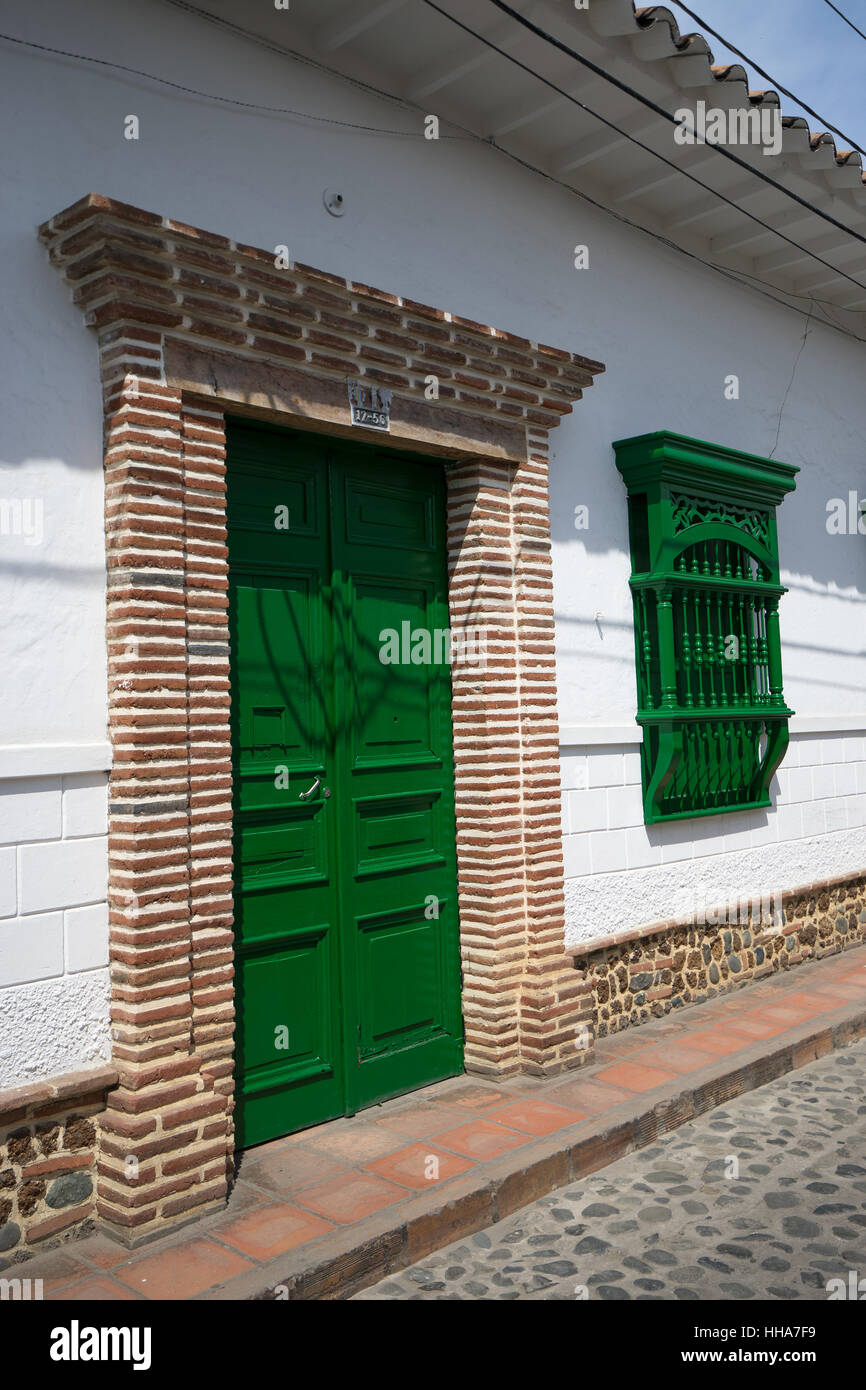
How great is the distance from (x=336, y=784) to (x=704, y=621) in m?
2.64

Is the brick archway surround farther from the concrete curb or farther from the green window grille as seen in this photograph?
the green window grille

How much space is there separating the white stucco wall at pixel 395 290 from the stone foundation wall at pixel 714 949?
0.18 m

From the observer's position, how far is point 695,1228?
3.66 m

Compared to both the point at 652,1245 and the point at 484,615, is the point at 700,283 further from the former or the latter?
the point at 652,1245

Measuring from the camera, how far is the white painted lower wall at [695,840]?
545 centimetres

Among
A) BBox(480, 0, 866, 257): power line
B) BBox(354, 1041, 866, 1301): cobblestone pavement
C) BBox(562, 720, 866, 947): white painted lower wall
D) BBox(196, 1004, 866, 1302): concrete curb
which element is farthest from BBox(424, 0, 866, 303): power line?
BBox(354, 1041, 866, 1301): cobblestone pavement

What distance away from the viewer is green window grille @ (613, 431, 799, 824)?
18.9 feet

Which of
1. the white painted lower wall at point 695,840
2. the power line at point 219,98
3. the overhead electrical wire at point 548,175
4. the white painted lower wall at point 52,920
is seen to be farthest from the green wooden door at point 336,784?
the overhead electrical wire at point 548,175

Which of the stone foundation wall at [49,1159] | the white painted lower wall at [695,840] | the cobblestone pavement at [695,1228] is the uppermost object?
the white painted lower wall at [695,840]

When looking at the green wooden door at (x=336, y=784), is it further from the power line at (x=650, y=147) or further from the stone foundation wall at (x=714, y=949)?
the power line at (x=650, y=147)

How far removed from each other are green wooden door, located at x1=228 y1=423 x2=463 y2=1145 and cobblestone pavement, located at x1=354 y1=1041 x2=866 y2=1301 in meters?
1.01

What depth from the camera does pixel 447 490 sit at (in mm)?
5113

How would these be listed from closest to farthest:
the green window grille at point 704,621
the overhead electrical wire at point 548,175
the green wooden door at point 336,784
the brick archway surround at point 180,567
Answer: the brick archway surround at point 180,567
the overhead electrical wire at point 548,175
the green wooden door at point 336,784
the green window grille at point 704,621

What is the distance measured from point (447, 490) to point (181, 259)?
1758 millimetres
